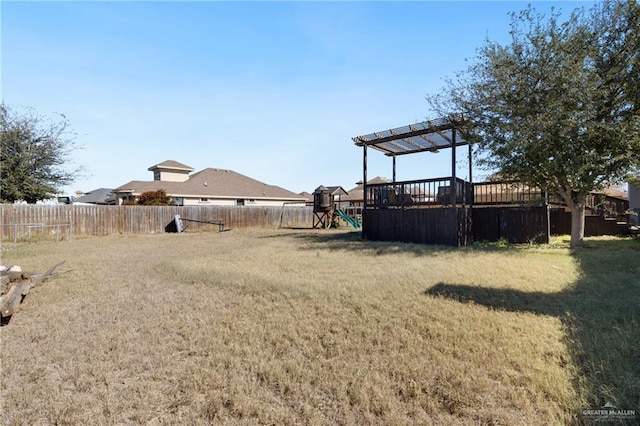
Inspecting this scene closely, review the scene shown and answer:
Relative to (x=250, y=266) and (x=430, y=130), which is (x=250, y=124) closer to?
(x=430, y=130)

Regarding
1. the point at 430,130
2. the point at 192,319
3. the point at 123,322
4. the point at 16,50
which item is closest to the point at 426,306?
the point at 192,319

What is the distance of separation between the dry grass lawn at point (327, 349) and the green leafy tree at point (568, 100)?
3644 mm

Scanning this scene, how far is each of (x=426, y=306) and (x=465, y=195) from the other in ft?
23.8

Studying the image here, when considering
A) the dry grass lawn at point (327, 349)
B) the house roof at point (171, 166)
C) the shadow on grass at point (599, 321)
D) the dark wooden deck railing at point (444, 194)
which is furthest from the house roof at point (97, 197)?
the shadow on grass at point (599, 321)

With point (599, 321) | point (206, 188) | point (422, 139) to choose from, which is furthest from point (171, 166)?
point (599, 321)

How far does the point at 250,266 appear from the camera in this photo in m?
6.40

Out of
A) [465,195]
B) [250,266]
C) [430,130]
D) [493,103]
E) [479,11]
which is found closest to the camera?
[250,266]

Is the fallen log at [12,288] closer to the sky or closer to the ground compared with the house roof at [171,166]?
closer to the ground

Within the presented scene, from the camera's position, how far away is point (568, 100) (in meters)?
7.44

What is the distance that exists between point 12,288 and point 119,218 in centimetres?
1306

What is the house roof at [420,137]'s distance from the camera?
8.86 meters

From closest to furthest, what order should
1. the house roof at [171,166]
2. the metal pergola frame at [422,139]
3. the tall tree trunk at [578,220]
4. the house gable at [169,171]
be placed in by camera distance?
the tall tree trunk at [578,220], the metal pergola frame at [422,139], the house roof at [171,166], the house gable at [169,171]

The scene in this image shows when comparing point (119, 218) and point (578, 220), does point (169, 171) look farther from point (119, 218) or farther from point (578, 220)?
point (578, 220)

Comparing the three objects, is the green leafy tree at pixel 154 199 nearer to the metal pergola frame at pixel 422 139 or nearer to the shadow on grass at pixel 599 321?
the metal pergola frame at pixel 422 139
